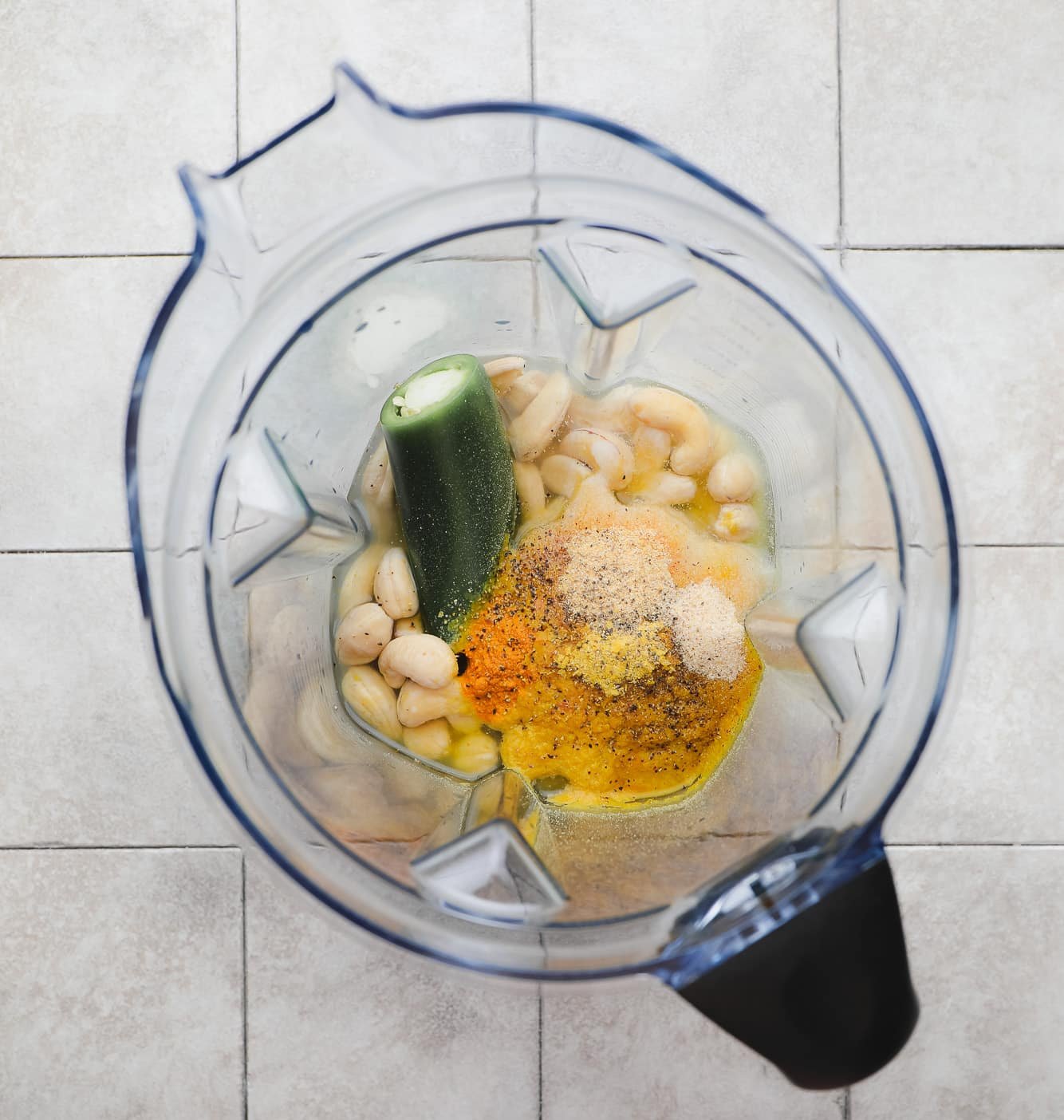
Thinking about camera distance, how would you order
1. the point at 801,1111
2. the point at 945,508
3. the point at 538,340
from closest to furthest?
the point at 945,508 → the point at 538,340 → the point at 801,1111

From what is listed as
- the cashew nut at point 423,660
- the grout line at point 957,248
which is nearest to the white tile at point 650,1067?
the cashew nut at point 423,660

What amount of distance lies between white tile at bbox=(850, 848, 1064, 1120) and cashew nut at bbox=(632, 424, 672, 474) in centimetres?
32

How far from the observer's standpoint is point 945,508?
441 mm

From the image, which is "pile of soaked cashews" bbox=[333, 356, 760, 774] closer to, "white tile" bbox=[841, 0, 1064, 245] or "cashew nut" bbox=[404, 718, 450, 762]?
"cashew nut" bbox=[404, 718, 450, 762]

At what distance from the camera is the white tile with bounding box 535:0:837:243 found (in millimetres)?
661

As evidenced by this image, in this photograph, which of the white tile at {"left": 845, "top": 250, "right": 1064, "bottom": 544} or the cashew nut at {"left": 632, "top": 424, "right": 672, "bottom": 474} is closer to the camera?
the cashew nut at {"left": 632, "top": 424, "right": 672, "bottom": 474}

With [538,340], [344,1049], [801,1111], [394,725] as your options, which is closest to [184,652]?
[394,725]

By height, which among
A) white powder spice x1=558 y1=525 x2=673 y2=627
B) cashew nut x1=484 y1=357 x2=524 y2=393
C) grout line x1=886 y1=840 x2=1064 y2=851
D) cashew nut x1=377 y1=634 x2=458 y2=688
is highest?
cashew nut x1=484 y1=357 x2=524 y2=393

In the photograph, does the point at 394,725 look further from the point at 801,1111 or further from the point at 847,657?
the point at 801,1111

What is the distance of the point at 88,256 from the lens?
2.19ft

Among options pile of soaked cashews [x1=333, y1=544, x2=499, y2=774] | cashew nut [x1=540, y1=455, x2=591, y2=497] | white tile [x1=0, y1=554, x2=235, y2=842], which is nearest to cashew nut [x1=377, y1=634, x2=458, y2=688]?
pile of soaked cashews [x1=333, y1=544, x2=499, y2=774]

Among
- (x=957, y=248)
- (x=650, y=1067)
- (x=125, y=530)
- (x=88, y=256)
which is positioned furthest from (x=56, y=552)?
(x=957, y=248)

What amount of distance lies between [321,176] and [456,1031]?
53 centimetres

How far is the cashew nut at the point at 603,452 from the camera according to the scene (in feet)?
1.78
